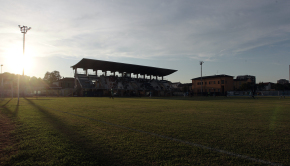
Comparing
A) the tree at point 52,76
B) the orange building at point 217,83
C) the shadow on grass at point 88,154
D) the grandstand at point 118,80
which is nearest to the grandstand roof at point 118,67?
the grandstand at point 118,80

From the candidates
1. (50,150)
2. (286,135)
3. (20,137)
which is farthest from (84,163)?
(286,135)

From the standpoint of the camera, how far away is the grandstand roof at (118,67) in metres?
50.8

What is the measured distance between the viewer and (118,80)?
58.1 meters

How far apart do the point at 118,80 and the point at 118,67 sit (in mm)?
4384

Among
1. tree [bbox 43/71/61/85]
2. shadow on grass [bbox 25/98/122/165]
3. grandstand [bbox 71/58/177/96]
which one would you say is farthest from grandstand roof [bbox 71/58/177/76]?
tree [bbox 43/71/61/85]

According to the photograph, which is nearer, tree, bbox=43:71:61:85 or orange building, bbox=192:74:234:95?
orange building, bbox=192:74:234:95

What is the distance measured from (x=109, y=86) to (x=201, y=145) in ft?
166

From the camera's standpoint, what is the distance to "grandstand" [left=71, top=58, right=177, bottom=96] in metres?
50.4

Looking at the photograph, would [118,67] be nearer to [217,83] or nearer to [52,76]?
[217,83]

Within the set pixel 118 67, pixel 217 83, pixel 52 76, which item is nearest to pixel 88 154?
pixel 118 67

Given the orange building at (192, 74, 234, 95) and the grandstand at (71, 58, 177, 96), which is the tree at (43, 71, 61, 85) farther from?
the orange building at (192, 74, 234, 95)

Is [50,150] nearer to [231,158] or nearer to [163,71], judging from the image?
[231,158]

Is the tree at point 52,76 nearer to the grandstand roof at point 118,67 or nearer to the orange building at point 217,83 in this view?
the grandstand roof at point 118,67

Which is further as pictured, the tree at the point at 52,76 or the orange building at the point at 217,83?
the tree at the point at 52,76
